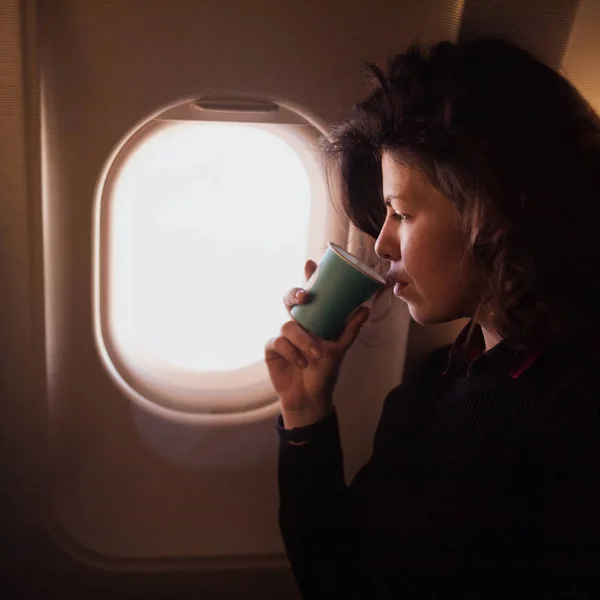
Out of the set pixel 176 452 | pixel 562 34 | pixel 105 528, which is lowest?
pixel 105 528

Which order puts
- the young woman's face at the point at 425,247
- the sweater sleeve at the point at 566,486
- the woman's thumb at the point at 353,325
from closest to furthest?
the sweater sleeve at the point at 566,486, the young woman's face at the point at 425,247, the woman's thumb at the point at 353,325

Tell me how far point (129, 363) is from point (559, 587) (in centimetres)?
64

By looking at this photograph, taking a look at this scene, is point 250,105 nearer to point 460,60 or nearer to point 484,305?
point 460,60

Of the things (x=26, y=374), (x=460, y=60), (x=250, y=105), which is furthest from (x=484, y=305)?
(x=26, y=374)

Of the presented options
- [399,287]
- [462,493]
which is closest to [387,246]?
[399,287]

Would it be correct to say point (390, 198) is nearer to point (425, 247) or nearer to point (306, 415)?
point (425, 247)

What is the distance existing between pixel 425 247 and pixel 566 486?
0.95ft

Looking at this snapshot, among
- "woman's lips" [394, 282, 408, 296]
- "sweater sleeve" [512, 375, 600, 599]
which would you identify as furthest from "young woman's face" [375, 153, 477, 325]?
"sweater sleeve" [512, 375, 600, 599]

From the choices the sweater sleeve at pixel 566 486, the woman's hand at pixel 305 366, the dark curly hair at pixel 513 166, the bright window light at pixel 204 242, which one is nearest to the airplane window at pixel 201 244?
the bright window light at pixel 204 242

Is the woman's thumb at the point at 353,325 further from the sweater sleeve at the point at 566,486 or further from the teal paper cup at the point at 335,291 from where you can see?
the sweater sleeve at the point at 566,486

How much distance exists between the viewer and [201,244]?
3.12ft

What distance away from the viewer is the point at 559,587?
0.62 metres

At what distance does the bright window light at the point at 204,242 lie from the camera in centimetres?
89

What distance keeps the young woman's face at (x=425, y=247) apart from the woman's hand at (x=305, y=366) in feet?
0.32
